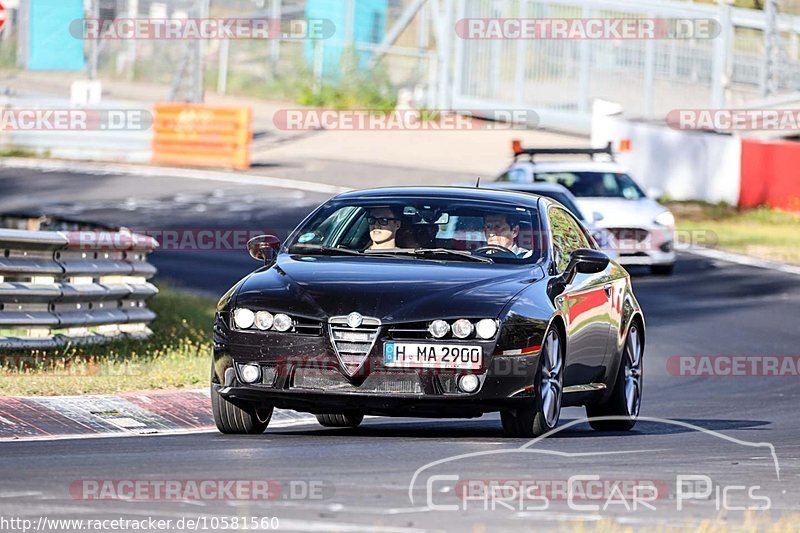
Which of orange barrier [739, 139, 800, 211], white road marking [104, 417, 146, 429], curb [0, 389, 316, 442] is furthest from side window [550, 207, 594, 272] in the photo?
orange barrier [739, 139, 800, 211]

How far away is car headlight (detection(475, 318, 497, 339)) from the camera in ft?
31.8

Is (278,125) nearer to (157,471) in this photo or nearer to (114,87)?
(114,87)

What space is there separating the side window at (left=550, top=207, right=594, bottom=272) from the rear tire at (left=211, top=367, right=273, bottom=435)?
6.64 ft

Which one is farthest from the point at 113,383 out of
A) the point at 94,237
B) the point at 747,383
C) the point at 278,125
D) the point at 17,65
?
the point at 17,65

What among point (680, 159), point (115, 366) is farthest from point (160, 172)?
point (115, 366)

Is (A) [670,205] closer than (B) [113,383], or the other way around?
(B) [113,383]

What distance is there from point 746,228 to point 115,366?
64.6 ft

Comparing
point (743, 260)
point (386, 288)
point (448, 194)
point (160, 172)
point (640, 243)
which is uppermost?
point (448, 194)

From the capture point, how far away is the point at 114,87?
54.7 meters

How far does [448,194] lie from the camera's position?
11258 mm

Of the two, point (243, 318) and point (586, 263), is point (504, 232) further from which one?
point (243, 318)

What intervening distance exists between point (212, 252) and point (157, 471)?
18.1m

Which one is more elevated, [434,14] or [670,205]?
[434,14]

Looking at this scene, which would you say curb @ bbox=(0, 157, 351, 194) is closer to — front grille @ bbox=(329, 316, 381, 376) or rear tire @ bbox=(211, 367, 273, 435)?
rear tire @ bbox=(211, 367, 273, 435)
